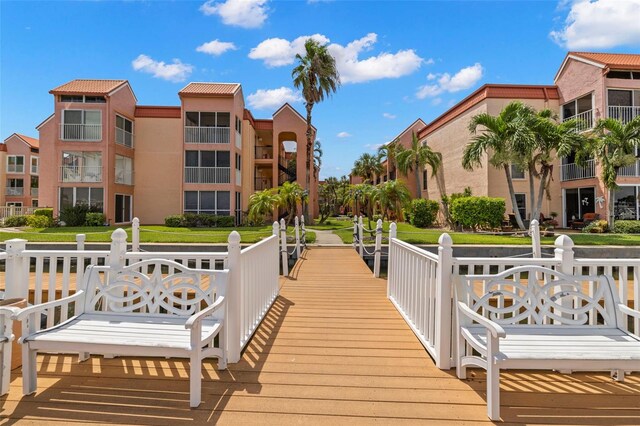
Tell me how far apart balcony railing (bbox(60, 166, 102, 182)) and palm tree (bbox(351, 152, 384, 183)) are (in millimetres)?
32794

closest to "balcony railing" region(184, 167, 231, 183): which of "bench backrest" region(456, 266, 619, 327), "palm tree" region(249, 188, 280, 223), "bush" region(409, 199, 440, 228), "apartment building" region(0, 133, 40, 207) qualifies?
"palm tree" region(249, 188, 280, 223)

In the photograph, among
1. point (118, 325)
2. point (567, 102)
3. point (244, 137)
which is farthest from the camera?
point (244, 137)

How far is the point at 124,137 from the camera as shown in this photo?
2303 cm

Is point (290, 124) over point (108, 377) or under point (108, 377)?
over

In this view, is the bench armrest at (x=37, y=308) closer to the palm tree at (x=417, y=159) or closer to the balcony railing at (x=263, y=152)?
the palm tree at (x=417, y=159)

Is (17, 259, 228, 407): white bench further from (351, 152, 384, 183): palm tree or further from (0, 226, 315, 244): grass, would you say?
(351, 152, 384, 183): palm tree

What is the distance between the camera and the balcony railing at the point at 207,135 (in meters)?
22.7

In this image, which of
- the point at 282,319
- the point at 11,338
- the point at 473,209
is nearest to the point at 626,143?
the point at 473,209

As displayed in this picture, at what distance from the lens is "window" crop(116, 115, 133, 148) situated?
22.5 meters

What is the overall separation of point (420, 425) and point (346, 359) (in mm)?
1154

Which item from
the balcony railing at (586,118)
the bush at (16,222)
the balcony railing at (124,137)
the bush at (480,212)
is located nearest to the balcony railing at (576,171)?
the balcony railing at (586,118)

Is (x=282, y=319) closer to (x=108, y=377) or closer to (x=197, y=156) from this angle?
(x=108, y=377)

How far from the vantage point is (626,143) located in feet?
52.8

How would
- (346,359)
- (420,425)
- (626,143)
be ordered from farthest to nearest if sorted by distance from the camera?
(626,143), (346,359), (420,425)
